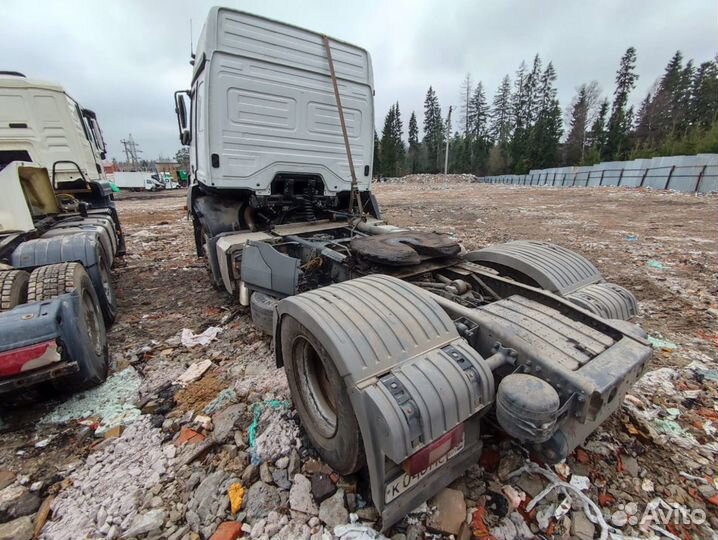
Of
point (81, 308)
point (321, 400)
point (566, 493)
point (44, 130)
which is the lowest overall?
point (566, 493)

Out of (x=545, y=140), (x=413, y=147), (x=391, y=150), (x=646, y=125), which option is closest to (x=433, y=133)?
(x=413, y=147)

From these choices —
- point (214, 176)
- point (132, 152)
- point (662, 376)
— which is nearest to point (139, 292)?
point (214, 176)

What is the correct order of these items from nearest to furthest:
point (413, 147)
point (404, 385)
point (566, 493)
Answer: point (404, 385) → point (566, 493) → point (413, 147)

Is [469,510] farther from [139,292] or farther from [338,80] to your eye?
[139,292]

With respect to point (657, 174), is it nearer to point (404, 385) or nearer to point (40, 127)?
point (404, 385)

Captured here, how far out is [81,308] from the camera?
2.35 meters

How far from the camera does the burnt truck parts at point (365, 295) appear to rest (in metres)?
1.37

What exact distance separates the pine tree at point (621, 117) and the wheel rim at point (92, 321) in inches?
1914

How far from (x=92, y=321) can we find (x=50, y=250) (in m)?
0.88

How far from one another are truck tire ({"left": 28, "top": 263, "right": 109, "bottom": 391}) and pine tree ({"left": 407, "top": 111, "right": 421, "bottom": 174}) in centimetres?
5993

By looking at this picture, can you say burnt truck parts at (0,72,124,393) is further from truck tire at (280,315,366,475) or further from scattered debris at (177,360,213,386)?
truck tire at (280,315,366,475)

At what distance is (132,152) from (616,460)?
7546 cm

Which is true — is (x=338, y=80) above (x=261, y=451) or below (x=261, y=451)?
above

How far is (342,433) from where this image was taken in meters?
1.63
